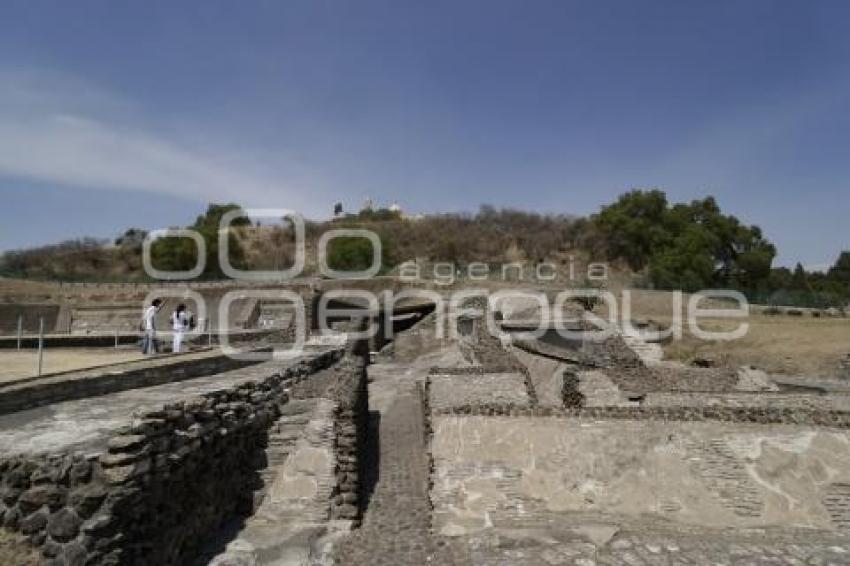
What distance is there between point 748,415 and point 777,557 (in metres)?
2.36

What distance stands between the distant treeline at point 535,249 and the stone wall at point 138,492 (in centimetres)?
3799

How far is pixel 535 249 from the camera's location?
6375 cm

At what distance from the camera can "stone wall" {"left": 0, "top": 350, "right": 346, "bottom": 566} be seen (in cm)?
448

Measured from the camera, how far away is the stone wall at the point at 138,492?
14.7 feet

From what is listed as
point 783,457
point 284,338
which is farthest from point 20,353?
point 783,457

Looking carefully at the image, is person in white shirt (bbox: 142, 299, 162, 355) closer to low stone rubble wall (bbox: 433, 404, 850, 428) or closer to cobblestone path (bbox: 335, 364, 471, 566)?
cobblestone path (bbox: 335, 364, 471, 566)

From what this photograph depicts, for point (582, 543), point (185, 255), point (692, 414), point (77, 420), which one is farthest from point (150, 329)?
point (185, 255)

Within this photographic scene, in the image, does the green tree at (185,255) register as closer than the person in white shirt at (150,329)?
No

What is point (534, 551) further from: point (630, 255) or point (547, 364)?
point (630, 255)

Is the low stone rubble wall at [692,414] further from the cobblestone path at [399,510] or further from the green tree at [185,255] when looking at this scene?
the green tree at [185,255]

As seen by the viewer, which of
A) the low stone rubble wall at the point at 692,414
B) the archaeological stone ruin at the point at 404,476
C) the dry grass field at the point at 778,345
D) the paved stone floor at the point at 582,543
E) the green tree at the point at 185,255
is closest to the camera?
the archaeological stone ruin at the point at 404,476

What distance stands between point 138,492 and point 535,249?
6041cm

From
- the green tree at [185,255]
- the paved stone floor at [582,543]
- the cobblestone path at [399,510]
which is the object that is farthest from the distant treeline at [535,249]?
the paved stone floor at [582,543]

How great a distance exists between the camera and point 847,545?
6598mm
